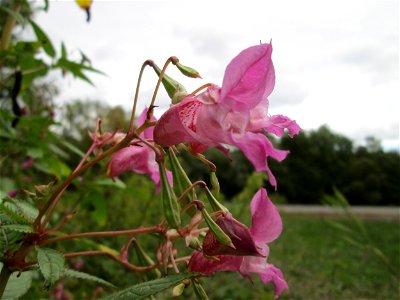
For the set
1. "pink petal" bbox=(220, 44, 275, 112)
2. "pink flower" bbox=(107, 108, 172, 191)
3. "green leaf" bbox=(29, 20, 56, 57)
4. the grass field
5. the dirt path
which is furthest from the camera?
the dirt path

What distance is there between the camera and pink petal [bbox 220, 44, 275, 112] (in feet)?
1.44

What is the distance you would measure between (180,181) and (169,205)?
0.26 feet

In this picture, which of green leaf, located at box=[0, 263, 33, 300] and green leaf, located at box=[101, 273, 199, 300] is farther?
green leaf, located at box=[0, 263, 33, 300]

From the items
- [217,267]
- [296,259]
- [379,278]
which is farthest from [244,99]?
[296,259]

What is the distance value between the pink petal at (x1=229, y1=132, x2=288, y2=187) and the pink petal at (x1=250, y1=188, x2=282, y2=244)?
0.37 feet

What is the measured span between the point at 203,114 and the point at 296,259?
589 centimetres

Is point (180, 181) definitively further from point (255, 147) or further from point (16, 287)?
point (16, 287)

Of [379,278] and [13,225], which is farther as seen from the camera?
[379,278]

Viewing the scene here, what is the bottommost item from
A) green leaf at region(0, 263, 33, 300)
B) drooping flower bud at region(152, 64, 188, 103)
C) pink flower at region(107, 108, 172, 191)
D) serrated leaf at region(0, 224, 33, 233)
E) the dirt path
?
the dirt path

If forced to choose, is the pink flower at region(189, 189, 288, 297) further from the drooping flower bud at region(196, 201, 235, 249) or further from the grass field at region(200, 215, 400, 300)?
the grass field at region(200, 215, 400, 300)

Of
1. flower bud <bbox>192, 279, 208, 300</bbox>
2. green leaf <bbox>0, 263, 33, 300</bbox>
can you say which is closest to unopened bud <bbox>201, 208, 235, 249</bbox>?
flower bud <bbox>192, 279, 208, 300</bbox>

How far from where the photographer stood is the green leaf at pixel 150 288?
0.51m

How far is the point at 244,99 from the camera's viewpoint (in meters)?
0.46

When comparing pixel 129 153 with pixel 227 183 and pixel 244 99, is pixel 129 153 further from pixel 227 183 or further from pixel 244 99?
pixel 227 183
